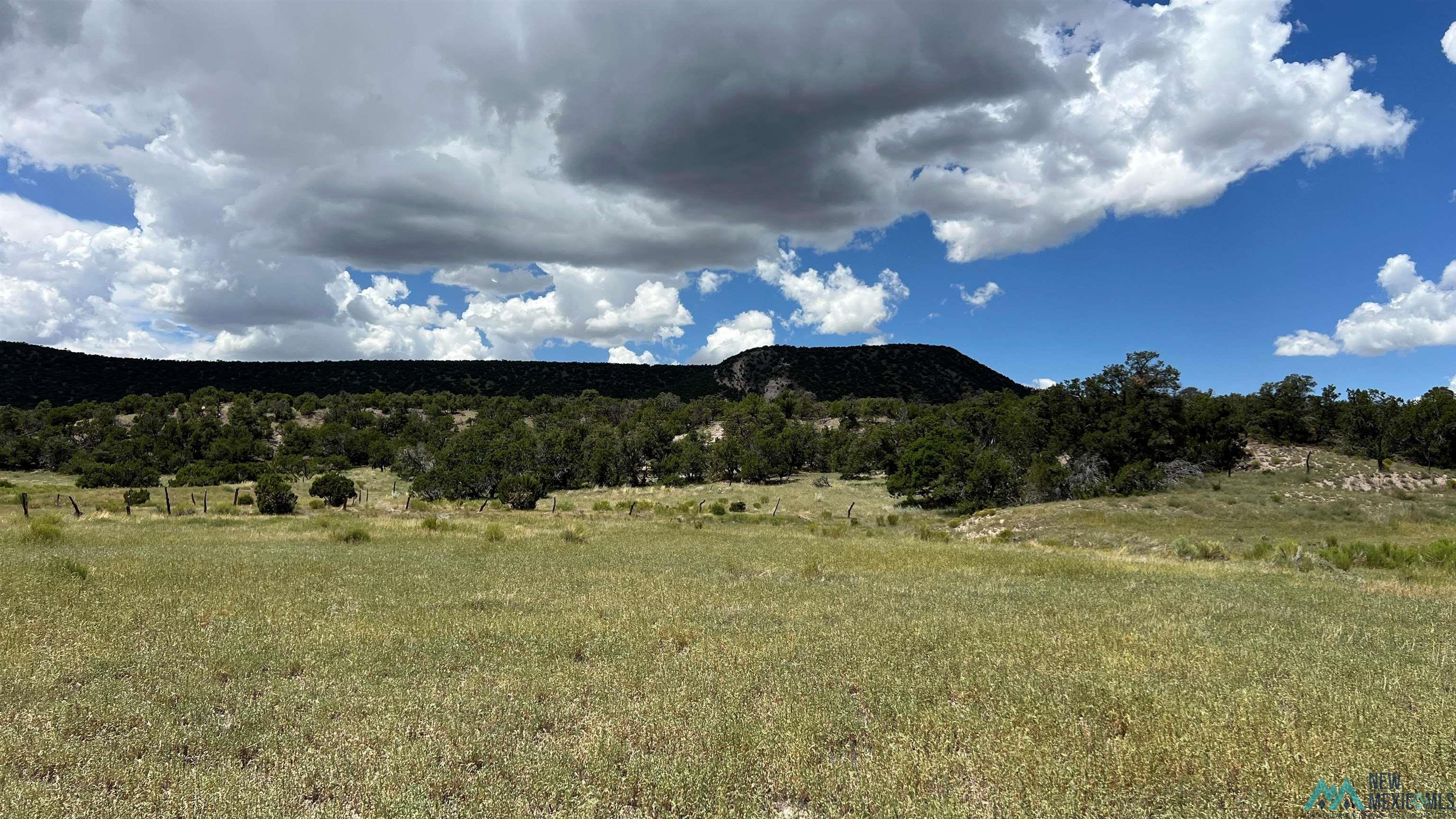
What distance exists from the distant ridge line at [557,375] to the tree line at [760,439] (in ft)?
135

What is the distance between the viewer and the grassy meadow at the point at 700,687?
5141 mm

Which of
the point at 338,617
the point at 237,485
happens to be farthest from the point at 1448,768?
the point at 237,485

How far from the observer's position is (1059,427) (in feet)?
181

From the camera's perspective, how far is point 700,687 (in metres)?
7.37

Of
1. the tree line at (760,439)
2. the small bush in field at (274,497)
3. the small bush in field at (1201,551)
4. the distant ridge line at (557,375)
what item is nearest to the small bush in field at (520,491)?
the tree line at (760,439)

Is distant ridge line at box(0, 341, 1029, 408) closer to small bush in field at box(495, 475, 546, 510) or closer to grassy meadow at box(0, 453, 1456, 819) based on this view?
small bush in field at box(495, 475, 546, 510)

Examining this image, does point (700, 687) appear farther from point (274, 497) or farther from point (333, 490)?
point (333, 490)

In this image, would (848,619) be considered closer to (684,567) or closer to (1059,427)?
(684,567)

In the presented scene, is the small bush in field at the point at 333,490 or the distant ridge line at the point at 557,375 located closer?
the small bush in field at the point at 333,490

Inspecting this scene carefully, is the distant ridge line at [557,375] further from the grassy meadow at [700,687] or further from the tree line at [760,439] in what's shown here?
the grassy meadow at [700,687]

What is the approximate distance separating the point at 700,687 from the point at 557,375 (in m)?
167

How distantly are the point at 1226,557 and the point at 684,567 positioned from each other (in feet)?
61.1

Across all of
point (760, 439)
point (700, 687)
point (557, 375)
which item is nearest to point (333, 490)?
point (760, 439)

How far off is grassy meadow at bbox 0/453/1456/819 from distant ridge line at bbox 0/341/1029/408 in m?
127
